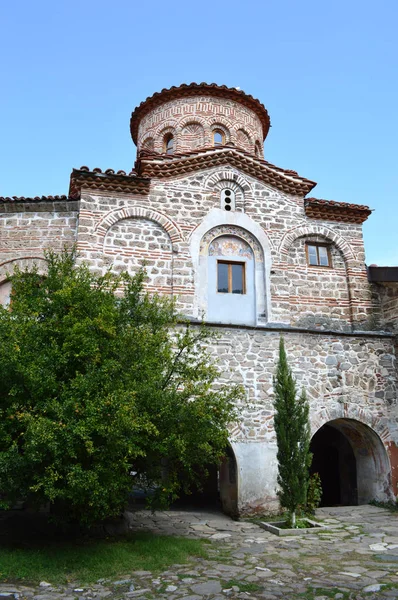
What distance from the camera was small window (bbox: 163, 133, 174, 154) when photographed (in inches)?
591

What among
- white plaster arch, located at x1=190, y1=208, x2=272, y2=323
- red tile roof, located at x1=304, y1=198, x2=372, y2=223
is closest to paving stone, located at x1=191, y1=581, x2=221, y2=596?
white plaster arch, located at x1=190, y1=208, x2=272, y2=323

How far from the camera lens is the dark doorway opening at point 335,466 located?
11.8 m

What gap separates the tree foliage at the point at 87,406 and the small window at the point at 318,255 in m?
5.21

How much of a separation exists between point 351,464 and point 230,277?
5345 mm

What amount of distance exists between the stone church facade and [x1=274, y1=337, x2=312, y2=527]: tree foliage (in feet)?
3.25

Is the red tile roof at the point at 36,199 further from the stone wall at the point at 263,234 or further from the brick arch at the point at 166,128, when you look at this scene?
the brick arch at the point at 166,128

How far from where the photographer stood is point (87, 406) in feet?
19.2

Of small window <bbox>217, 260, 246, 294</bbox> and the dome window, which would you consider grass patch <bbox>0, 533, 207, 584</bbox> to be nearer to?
small window <bbox>217, 260, 246, 294</bbox>

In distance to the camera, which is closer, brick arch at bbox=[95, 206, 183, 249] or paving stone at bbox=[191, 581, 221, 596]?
paving stone at bbox=[191, 581, 221, 596]

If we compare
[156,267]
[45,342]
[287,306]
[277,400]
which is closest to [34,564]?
[45,342]

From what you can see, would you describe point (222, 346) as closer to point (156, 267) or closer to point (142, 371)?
point (156, 267)

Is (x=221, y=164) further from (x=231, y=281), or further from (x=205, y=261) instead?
(x=231, y=281)

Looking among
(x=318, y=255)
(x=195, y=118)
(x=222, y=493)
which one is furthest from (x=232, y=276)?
(x=195, y=118)

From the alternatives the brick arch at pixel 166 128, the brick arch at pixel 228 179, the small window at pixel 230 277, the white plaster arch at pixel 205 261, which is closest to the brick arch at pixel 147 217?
the white plaster arch at pixel 205 261
